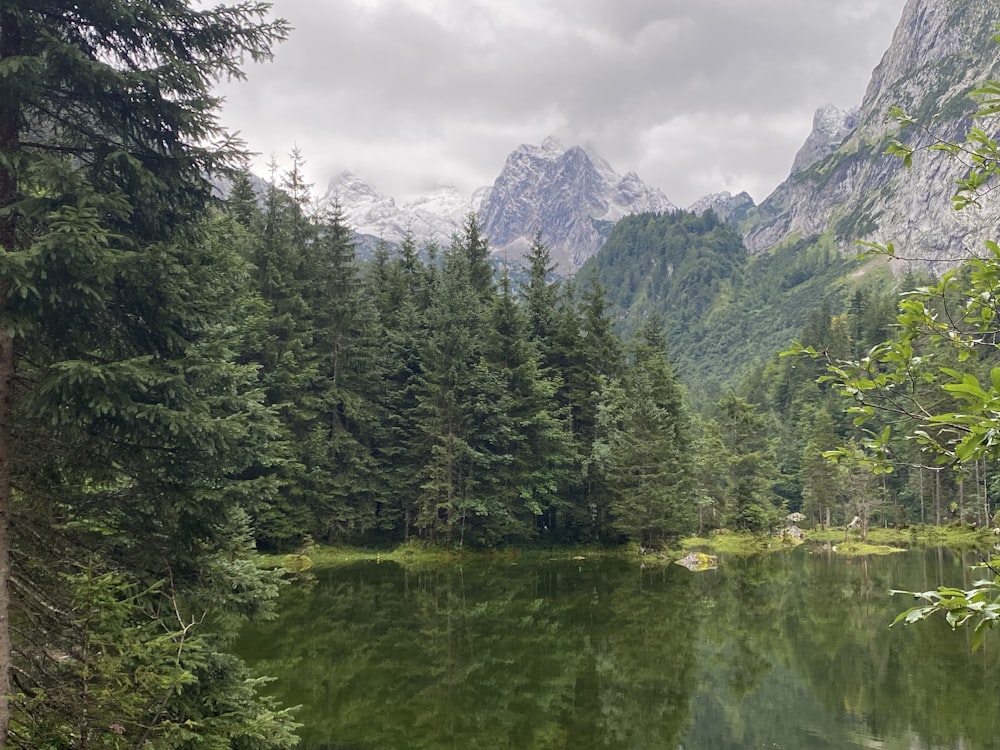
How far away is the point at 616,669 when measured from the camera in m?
16.3

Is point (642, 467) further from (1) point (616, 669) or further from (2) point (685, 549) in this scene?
(1) point (616, 669)

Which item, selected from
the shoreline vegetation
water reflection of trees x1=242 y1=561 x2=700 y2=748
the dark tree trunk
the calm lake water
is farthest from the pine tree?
the dark tree trunk

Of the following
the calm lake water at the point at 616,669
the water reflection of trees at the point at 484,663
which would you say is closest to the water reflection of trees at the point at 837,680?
the calm lake water at the point at 616,669

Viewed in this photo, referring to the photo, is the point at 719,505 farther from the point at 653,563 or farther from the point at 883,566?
the point at 653,563

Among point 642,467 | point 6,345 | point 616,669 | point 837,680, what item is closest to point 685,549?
point 642,467

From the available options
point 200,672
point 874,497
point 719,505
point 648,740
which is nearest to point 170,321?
point 200,672

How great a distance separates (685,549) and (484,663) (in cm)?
3143

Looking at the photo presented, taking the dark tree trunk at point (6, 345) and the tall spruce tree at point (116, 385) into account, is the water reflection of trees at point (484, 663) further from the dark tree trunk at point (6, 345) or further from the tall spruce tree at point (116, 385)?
the dark tree trunk at point (6, 345)

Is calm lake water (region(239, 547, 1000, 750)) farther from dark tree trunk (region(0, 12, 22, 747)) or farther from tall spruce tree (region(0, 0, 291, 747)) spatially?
dark tree trunk (region(0, 12, 22, 747))

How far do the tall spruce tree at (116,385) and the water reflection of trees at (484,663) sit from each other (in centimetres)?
537

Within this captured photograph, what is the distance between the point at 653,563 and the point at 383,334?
2233 centimetres

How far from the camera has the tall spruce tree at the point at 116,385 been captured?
6.48 meters

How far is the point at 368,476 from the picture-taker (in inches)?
1576

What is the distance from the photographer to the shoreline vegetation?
35688mm
